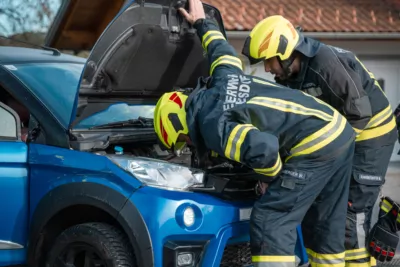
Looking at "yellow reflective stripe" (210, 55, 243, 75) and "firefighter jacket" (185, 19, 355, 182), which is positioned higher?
"yellow reflective stripe" (210, 55, 243, 75)

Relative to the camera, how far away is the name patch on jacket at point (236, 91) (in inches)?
162

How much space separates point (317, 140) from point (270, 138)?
1.18 ft

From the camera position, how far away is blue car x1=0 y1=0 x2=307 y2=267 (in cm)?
402

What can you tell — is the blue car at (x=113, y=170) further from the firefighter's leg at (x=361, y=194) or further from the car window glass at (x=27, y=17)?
the car window glass at (x=27, y=17)

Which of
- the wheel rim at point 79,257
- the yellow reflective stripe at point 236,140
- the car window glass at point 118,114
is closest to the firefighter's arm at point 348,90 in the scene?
the yellow reflective stripe at point 236,140

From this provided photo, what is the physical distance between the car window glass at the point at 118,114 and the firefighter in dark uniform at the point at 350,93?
3.29 ft

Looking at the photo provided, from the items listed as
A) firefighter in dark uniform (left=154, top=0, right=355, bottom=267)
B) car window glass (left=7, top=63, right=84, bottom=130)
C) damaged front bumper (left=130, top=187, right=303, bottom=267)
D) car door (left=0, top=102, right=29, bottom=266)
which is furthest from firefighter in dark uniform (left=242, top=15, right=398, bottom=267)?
car door (left=0, top=102, right=29, bottom=266)

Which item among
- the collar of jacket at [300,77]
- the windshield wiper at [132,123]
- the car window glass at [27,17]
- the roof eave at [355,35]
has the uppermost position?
the car window glass at [27,17]

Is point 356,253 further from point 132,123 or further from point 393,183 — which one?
point 393,183

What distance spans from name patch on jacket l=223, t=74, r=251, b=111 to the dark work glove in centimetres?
170

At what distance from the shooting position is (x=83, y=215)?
4.45 metres

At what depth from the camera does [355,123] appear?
482 cm

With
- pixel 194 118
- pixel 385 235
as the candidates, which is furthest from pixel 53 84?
pixel 385 235

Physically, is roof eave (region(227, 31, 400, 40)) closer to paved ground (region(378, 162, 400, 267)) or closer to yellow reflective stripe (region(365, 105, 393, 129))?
paved ground (region(378, 162, 400, 267))
